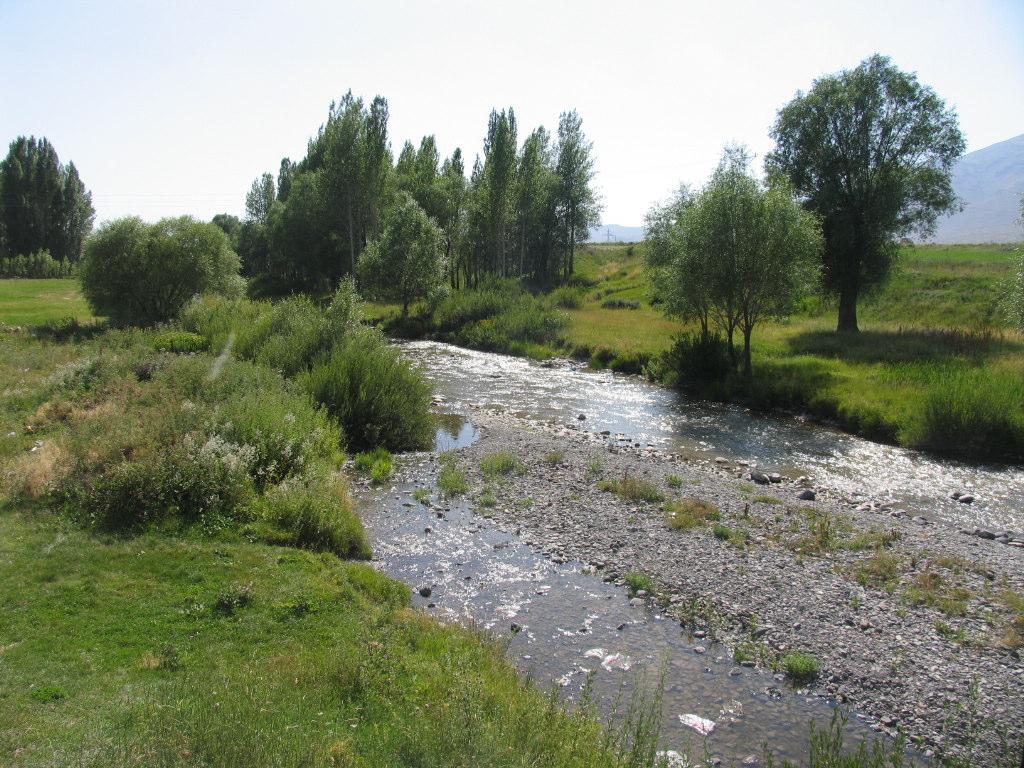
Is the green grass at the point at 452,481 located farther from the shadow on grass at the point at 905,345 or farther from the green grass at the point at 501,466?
the shadow on grass at the point at 905,345

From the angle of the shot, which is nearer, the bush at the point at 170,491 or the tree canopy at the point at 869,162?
the bush at the point at 170,491

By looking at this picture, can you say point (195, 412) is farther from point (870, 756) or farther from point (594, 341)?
point (594, 341)

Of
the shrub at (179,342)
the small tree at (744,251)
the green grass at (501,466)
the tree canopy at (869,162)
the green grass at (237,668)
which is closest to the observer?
the green grass at (237,668)

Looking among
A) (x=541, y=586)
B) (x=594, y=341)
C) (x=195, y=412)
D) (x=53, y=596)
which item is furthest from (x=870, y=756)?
(x=594, y=341)

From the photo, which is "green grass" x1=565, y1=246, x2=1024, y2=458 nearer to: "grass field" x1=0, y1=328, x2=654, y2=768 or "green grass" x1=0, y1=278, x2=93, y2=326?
"grass field" x1=0, y1=328, x2=654, y2=768

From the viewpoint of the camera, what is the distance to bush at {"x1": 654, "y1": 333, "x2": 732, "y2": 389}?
33.9 meters

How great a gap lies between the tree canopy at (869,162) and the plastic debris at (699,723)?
123 ft

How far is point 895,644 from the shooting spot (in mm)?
10070

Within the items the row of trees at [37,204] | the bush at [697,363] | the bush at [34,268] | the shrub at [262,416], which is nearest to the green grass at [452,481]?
the shrub at [262,416]

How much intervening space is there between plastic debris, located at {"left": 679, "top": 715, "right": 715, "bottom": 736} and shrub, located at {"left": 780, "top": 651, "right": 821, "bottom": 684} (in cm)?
183

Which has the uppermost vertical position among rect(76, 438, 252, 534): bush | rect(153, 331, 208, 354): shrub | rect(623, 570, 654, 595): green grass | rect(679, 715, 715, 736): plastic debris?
rect(153, 331, 208, 354): shrub

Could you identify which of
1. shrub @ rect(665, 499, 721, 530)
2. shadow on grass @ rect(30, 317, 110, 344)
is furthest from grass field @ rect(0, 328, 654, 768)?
shadow on grass @ rect(30, 317, 110, 344)

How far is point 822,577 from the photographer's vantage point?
40.3 feet

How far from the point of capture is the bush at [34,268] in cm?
8119
